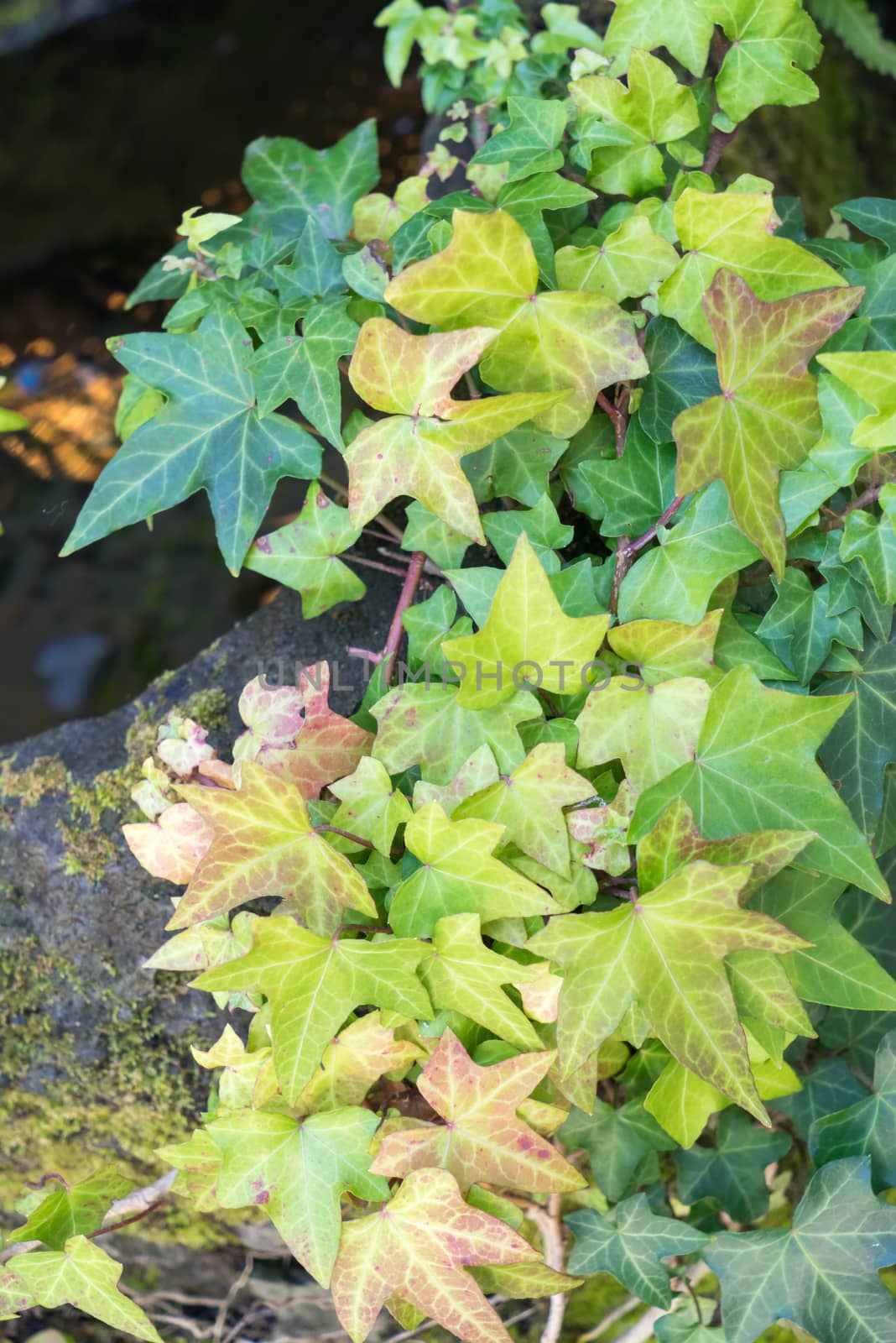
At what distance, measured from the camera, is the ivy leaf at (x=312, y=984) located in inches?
31.8

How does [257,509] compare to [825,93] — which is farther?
[825,93]

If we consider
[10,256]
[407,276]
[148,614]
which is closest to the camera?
[407,276]

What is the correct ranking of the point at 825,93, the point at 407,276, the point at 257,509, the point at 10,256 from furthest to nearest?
the point at 10,256
the point at 825,93
the point at 257,509
the point at 407,276

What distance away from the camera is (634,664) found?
0.87 m

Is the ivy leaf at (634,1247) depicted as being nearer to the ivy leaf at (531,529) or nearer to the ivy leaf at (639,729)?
the ivy leaf at (639,729)

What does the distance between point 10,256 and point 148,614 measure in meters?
1.01

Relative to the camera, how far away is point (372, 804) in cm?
86

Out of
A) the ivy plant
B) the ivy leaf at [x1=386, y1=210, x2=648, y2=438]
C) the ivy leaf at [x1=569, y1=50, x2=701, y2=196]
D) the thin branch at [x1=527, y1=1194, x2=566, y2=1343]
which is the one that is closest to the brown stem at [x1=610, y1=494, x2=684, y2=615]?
the ivy plant

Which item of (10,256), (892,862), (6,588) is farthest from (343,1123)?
(10,256)

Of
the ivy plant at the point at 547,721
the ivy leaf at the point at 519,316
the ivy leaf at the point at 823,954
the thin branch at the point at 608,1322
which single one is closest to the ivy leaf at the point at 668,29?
the ivy plant at the point at 547,721

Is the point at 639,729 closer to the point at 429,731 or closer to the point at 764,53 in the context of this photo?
the point at 429,731

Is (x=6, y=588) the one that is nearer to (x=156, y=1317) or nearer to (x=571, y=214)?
(x=156, y=1317)

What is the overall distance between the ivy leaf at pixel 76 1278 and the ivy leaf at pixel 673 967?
47 centimetres

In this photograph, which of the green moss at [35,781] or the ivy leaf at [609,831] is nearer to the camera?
the ivy leaf at [609,831]
